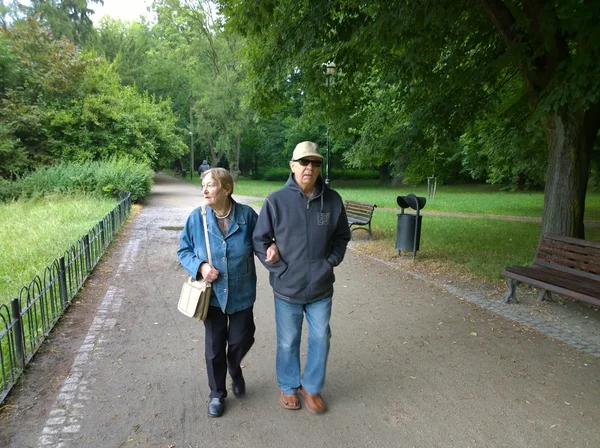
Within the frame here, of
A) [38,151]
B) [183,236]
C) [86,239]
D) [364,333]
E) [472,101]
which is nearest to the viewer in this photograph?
[183,236]

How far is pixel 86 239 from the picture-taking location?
6789 mm

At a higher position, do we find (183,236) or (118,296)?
(183,236)

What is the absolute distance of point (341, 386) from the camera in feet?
11.9

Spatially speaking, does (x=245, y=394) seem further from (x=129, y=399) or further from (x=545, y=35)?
(x=545, y=35)

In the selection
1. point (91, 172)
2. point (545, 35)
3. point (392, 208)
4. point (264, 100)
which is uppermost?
point (545, 35)

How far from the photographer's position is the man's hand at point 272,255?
2947 millimetres

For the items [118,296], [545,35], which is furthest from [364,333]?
[545,35]

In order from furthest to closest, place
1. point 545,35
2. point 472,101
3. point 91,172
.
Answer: point 91,172 → point 472,101 → point 545,35

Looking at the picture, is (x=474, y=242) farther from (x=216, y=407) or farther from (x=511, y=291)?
(x=216, y=407)

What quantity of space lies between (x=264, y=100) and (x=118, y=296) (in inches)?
196

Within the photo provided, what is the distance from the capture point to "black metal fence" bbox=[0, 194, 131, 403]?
365cm

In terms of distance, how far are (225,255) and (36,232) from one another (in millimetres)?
7857

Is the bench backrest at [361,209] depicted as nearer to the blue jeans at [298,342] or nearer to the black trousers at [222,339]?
the blue jeans at [298,342]

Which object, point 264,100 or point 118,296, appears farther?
point 264,100
